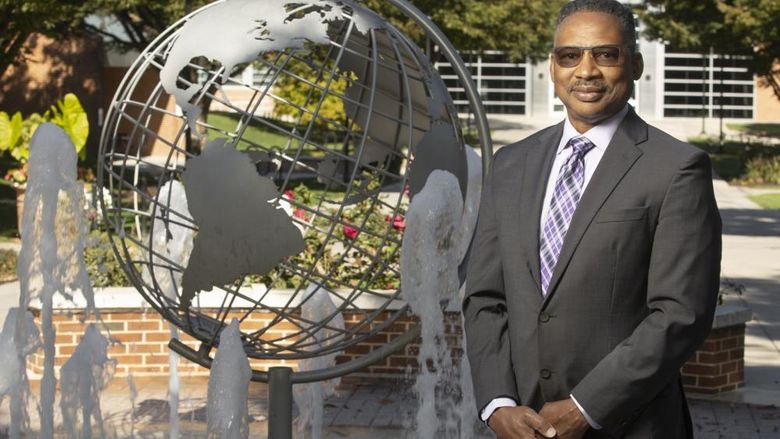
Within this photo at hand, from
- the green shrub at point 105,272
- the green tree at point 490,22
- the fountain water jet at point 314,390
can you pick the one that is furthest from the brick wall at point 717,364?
the green tree at point 490,22

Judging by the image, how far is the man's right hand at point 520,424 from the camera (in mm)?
3107

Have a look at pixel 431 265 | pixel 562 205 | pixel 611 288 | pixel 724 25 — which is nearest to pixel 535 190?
pixel 562 205

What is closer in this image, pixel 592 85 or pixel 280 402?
pixel 592 85

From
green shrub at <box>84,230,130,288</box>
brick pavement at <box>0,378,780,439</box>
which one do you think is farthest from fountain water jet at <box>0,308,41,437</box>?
green shrub at <box>84,230,130,288</box>

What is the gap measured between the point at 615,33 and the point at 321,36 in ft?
6.71

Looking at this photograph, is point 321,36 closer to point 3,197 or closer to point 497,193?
point 497,193

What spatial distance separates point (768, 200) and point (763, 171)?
14.3 feet

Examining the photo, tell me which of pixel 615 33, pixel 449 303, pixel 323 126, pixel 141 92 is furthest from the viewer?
pixel 141 92

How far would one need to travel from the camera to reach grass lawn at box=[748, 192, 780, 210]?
2212cm

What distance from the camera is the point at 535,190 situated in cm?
329

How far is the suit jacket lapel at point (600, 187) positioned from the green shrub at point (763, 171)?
2429 cm

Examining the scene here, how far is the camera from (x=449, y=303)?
22.1 ft

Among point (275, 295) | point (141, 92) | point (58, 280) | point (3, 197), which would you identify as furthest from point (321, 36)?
point (141, 92)

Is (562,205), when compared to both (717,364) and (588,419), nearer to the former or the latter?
(588,419)
